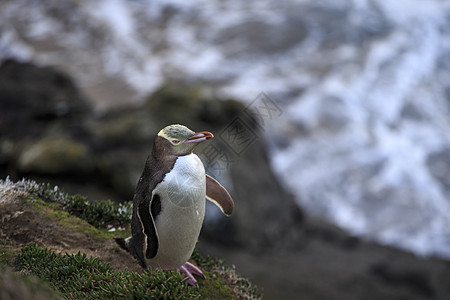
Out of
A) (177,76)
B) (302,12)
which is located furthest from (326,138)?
(302,12)

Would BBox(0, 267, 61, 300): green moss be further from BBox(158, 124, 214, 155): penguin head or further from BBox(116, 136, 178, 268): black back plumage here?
BBox(158, 124, 214, 155): penguin head

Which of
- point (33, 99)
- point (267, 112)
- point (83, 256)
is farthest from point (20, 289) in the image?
point (267, 112)

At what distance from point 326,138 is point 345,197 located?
3.19 m

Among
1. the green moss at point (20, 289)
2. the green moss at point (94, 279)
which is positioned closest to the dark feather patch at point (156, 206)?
the green moss at point (94, 279)

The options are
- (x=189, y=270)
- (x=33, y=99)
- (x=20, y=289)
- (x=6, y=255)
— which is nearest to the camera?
(x=20, y=289)

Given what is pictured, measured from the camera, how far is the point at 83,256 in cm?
394

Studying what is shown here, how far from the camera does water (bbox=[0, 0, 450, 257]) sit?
13.4 metres

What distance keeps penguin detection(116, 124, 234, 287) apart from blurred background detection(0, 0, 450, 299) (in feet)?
5.13

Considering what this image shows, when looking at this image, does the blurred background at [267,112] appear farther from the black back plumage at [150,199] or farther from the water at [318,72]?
the black back plumage at [150,199]

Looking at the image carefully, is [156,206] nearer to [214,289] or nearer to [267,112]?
[214,289]

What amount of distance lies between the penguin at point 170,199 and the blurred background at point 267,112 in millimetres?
1565

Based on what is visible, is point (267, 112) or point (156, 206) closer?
point (156, 206)

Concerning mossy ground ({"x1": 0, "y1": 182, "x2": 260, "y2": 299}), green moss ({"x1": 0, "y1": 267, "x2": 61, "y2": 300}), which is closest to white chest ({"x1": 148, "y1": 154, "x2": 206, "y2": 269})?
mossy ground ({"x1": 0, "y1": 182, "x2": 260, "y2": 299})

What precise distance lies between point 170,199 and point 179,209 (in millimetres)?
123
